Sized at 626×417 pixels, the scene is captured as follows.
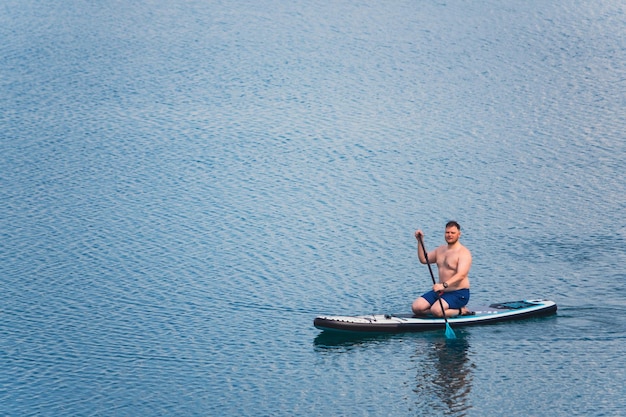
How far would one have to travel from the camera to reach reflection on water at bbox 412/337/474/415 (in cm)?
1470

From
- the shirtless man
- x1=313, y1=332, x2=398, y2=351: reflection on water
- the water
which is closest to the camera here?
the water

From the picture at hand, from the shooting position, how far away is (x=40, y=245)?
896 inches

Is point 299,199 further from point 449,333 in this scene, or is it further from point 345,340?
point 449,333

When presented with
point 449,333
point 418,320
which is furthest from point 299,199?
point 449,333

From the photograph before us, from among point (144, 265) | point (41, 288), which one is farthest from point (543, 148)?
point (41, 288)

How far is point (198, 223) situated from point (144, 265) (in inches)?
120

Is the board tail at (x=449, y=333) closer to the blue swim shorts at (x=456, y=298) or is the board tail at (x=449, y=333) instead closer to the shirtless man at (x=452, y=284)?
the shirtless man at (x=452, y=284)

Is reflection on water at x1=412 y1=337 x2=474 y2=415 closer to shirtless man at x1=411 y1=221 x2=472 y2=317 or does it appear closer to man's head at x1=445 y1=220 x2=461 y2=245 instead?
shirtless man at x1=411 y1=221 x2=472 y2=317

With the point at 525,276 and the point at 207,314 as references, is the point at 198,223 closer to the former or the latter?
the point at 207,314

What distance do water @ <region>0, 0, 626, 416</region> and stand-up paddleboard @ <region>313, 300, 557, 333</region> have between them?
203 millimetres

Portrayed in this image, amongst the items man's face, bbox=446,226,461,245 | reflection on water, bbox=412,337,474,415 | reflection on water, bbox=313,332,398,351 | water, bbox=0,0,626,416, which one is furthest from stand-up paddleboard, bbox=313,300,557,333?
man's face, bbox=446,226,461,245

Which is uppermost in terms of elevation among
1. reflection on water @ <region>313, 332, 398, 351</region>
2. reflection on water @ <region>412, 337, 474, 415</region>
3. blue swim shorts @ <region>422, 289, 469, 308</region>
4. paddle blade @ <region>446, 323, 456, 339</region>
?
blue swim shorts @ <region>422, 289, 469, 308</region>

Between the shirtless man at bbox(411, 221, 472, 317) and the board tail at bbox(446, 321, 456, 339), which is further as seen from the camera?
the shirtless man at bbox(411, 221, 472, 317)

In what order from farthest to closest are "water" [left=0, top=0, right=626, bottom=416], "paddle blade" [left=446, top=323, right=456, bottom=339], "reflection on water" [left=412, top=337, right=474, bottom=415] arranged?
1. "paddle blade" [left=446, top=323, right=456, bottom=339]
2. "water" [left=0, top=0, right=626, bottom=416]
3. "reflection on water" [left=412, top=337, right=474, bottom=415]
